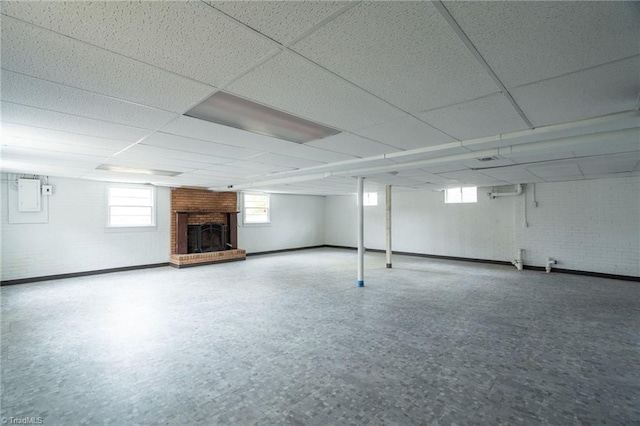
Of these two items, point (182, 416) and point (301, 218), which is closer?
point (182, 416)

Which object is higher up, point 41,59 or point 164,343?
point 41,59

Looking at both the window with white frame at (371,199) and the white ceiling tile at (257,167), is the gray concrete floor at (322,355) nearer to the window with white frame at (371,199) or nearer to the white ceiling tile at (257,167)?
the white ceiling tile at (257,167)

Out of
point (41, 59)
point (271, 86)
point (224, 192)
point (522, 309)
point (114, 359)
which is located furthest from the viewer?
point (224, 192)

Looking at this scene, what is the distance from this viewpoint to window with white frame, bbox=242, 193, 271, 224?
9.95 m

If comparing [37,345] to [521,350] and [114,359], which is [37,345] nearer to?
[114,359]

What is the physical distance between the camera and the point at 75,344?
3176 millimetres

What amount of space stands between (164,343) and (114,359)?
45cm

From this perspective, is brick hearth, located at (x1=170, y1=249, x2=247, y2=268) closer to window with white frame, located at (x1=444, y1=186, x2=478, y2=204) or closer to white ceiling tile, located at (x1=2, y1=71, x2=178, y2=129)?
white ceiling tile, located at (x1=2, y1=71, x2=178, y2=129)

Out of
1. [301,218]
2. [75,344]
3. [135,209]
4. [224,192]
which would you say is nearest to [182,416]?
[75,344]

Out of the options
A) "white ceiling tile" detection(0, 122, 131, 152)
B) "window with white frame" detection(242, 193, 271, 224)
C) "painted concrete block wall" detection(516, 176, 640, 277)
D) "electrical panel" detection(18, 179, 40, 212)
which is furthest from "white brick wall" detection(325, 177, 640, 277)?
"electrical panel" detection(18, 179, 40, 212)

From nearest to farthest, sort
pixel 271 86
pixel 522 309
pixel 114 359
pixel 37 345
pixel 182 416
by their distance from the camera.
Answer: pixel 271 86
pixel 182 416
pixel 114 359
pixel 37 345
pixel 522 309

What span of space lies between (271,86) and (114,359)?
293 cm

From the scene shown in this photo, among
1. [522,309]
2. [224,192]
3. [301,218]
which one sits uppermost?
[224,192]

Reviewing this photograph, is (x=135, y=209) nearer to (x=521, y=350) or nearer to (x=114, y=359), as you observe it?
(x=114, y=359)
